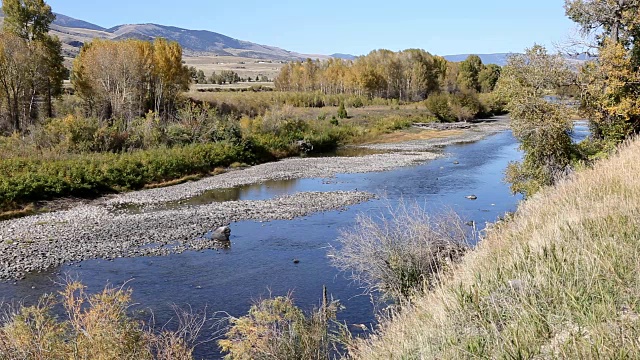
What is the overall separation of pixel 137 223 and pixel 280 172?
15340 millimetres

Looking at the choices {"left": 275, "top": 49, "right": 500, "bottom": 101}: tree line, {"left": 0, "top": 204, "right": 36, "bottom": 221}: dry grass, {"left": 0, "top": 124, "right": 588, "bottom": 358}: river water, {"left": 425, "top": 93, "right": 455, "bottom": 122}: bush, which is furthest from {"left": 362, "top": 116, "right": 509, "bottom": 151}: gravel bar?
{"left": 0, "top": 204, "right": 36, "bottom": 221}: dry grass

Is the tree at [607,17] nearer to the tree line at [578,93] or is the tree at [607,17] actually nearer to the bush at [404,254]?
the tree line at [578,93]

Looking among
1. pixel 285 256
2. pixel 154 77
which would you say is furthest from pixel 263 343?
pixel 154 77

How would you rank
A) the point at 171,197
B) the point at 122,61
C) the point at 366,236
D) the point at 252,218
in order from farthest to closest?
the point at 122,61 < the point at 171,197 < the point at 252,218 < the point at 366,236

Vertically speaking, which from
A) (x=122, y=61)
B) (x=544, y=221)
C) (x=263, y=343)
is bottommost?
(x=263, y=343)

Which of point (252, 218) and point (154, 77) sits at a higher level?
point (154, 77)

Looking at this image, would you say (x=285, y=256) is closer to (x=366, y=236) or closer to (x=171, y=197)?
(x=366, y=236)

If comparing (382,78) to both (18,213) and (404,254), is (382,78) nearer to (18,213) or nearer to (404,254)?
(18,213)

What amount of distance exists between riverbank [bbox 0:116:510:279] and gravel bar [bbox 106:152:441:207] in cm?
6

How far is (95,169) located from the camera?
29906mm

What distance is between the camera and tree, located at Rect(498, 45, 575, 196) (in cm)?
1853

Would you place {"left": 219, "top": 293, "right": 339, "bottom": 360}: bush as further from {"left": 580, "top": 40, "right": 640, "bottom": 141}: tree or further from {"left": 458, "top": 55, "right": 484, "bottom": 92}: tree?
{"left": 458, "top": 55, "right": 484, "bottom": 92}: tree

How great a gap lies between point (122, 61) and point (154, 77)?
20.9 feet

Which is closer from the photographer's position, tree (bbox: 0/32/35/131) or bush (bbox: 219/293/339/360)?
bush (bbox: 219/293/339/360)
